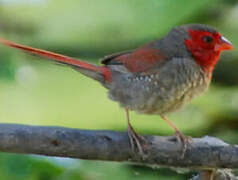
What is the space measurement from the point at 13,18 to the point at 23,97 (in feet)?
2.63

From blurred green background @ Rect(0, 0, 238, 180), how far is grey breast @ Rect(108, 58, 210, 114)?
0.57m

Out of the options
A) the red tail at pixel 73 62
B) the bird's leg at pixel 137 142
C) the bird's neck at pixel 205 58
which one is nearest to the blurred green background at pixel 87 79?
the red tail at pixel 73 62

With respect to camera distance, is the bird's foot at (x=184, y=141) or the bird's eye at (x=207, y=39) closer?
the bird's foot at (x=184, y=141)

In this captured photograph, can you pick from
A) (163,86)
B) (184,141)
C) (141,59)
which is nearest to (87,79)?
(141,59)

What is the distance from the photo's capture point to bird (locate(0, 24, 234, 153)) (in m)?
2.18

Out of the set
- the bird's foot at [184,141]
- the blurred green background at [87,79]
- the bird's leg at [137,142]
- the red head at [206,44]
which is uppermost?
the red head at [206,44]

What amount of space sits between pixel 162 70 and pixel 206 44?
215 millimetres

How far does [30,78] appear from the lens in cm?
346

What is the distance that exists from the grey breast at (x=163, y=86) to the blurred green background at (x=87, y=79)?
1.85 feet

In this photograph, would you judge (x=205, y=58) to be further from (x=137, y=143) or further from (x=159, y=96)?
(x=137, y=143)

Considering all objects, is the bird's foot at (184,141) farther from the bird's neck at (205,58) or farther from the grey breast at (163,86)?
the bird's neck at (205,58)

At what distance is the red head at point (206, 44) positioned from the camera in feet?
7.54

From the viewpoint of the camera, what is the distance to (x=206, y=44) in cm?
233

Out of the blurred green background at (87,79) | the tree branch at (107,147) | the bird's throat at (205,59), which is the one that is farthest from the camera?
the blurred green background at (87,79)
